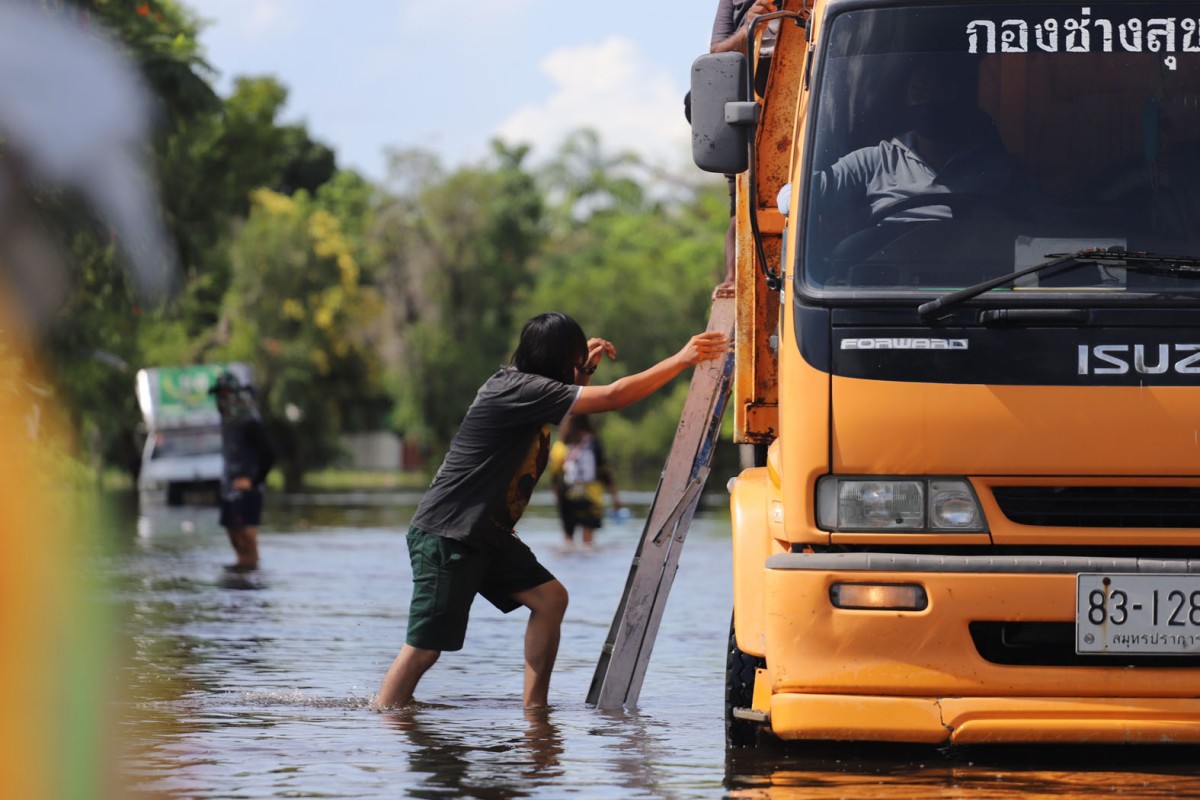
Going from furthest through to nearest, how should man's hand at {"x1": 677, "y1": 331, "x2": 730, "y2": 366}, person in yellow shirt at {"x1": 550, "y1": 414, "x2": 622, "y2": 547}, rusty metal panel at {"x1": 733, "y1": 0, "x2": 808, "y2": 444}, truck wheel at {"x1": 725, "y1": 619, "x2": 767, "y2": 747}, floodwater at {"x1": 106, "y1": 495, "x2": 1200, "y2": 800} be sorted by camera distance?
person in yellow shirt at {"x1": 550, "y1": 414, "x2": 622, "y2": 547} < man's hand at {"x1": 677, "y1": 331, "x2": 730, "y2": 366} < rusty metal panel at {"x1": 733, "y1": 0, "x2": 808, "y2": 444} < truck wheel at {"x1": 725, "y1": 619, "x2": 767, "y2": 747} < floodwater at {"x1": 106, "y1": 495, "x2": 1200, "y2": 800}

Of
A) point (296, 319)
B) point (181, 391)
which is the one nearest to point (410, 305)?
point (296, 319)

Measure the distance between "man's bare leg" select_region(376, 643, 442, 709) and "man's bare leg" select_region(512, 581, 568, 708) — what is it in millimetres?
409

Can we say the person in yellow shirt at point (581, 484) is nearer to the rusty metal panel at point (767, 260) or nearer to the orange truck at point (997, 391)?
the rusty metal panel at point (767, 260)

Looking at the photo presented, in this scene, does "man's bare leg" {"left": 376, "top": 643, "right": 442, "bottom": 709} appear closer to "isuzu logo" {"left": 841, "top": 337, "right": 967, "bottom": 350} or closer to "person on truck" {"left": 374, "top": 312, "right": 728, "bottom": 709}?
"person on truck" {"left": 374, "top": 312, "right": 728, "bottom": 709}

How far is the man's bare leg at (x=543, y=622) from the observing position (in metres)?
9.74

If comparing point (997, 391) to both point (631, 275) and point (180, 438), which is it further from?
point (631, 275)

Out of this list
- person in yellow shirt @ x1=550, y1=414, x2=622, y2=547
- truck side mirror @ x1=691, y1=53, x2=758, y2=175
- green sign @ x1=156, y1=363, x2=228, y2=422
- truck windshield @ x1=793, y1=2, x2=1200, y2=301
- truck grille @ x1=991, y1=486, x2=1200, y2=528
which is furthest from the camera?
green sign @ x1=156, y1=363, x2=228, y2=422

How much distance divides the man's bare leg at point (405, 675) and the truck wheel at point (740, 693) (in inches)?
58.3

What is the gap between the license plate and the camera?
728 cm

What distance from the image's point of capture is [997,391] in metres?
7.36

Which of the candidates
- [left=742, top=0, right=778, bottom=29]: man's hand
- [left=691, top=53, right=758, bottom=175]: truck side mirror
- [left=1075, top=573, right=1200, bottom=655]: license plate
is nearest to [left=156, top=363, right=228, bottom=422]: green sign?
[left=742, top=0, right=778, bottom=29]: man's hand

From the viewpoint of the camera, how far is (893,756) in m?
8.37

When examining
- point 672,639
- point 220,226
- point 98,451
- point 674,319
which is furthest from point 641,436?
point 672,639

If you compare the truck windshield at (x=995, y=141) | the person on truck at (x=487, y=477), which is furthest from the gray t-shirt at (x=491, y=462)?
the truck windshield at (x=995, y=141)
